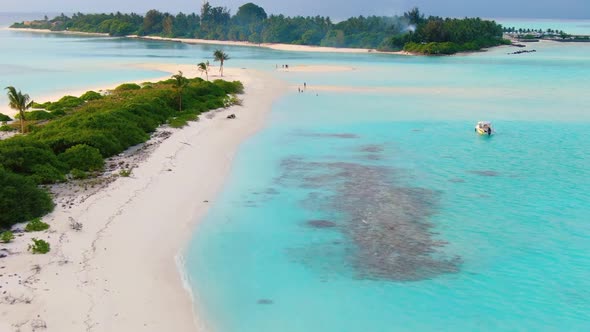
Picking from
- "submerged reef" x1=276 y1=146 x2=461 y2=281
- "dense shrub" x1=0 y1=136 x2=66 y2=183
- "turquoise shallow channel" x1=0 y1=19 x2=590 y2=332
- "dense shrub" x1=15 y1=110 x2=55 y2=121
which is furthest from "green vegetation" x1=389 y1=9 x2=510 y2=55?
"dense shrub" x1=0 y1=136 x2=66 y2=183

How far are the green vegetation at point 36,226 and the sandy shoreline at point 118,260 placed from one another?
367 mm

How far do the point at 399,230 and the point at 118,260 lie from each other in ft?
38.3

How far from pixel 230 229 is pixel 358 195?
7.99 m

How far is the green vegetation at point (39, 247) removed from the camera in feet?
62.8

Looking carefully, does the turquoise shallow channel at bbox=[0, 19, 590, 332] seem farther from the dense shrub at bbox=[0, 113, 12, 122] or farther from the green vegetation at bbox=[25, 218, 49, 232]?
the dense shrub at bbox=[0, 113, 12, 122]

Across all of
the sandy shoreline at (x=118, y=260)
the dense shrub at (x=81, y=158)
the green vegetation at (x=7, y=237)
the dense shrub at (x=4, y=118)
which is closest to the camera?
the sandy shoreline at (x=118, y=260)

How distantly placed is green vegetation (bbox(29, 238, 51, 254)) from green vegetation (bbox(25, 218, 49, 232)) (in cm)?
164

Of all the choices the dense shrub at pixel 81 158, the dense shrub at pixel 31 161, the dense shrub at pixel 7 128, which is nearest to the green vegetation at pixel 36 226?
the dense shrub at pixel 31 161

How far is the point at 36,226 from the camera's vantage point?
21141 mm

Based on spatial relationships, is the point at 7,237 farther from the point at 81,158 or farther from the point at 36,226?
the point at 81,158

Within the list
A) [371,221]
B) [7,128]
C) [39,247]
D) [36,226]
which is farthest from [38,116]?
[371,221]

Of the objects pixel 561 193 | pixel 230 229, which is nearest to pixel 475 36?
pixel 561 193

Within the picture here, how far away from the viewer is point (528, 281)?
19.9m

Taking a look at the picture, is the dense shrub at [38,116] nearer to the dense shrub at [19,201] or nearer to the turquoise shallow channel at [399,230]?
the turquoise shallow channel at [399,230]
